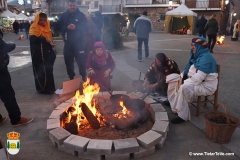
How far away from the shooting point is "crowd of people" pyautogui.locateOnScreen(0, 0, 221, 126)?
3572mm

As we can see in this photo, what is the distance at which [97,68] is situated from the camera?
16.3 feet

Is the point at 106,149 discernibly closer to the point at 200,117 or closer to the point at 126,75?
the point at 200,117

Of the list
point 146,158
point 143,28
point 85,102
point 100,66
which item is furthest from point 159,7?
point 146,158

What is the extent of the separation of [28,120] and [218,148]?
3.21m

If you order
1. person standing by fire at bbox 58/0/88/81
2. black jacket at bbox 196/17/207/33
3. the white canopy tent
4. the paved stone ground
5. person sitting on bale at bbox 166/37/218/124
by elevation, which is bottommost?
the paved stone ground

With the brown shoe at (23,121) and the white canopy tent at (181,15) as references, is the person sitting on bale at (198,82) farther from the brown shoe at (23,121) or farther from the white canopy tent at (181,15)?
the white canopy tent at (181,15)

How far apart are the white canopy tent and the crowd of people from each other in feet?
58.4

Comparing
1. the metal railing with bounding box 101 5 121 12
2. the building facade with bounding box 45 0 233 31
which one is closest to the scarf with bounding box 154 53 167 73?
the building facade with bounding box 45 0 233 31

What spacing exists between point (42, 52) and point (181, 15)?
1914 cm

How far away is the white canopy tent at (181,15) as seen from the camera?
69.4ft

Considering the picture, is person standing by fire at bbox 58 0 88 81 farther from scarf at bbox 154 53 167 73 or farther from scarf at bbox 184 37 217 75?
scarf at bbox 184 37 217 75

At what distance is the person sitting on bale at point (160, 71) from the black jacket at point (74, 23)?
2159 mm

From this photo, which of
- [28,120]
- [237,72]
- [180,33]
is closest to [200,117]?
[28,120]

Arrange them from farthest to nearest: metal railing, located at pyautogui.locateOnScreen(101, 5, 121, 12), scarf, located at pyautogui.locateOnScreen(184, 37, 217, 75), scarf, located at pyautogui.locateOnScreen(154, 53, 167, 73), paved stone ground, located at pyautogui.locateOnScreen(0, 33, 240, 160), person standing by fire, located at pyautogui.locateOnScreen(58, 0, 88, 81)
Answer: metal railing, located at pyautogui.locateOnScreen(101, 5, 121, 12), person standing by fire, located at pyautogui.locateOnScreen(58, 0, 88, 81), scarf, located at pyautogui.locateOnScreen(154, 53, 167, 73), scarf, located at pyautogui.locateOnScreen(184, 37, 217, 75), paved stone ground, located at pyautogui.locateOnScreen(0, 33, 240, 160)
